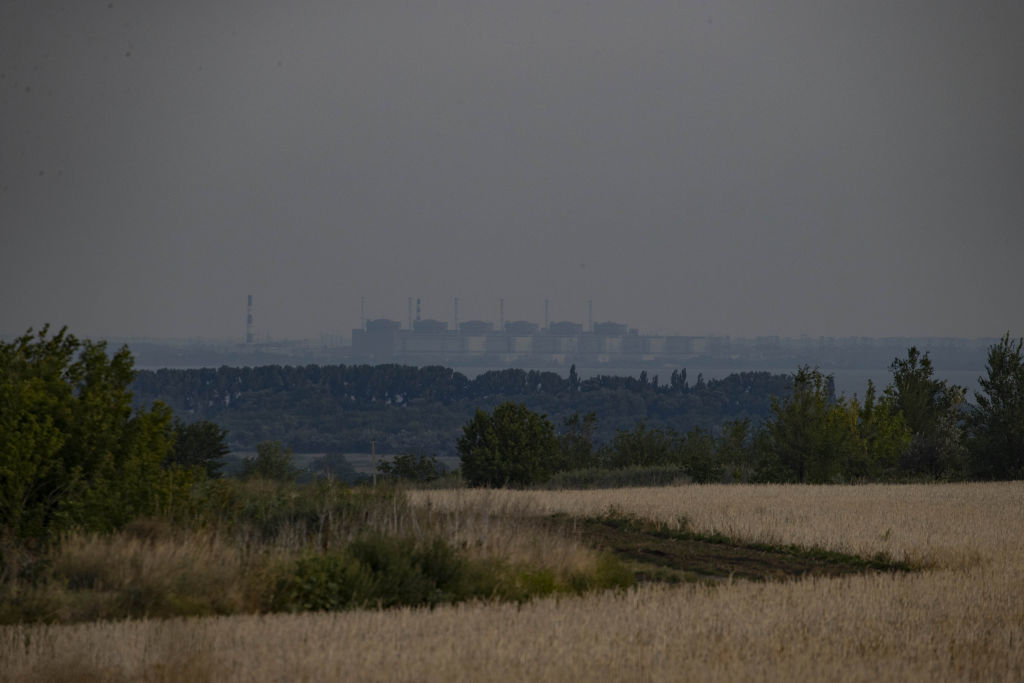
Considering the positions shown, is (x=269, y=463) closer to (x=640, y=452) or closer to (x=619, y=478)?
(x=619, y=478)

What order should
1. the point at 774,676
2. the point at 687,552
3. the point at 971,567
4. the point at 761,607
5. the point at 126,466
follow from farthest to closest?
the point at 687,552
the point at 971,567
the point at 126,466
the point at 761,607
the point at 774,676

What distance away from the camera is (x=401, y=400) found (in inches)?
6983

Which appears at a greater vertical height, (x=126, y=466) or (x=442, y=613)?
(x=126, y=466)

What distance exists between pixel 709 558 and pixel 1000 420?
125ft

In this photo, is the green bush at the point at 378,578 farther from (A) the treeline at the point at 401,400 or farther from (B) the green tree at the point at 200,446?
(A) the treeline at the point at 401,400

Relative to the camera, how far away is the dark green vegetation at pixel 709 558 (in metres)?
17.2

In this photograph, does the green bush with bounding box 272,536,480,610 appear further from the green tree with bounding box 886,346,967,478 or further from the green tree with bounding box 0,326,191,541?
the green tree with bounding box 886,346,967,478

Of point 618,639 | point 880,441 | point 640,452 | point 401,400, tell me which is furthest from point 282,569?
point 401,400

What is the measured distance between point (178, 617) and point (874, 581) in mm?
9596

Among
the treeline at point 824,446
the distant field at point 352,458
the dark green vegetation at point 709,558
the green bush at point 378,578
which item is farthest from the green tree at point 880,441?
the distant field at point 352,458

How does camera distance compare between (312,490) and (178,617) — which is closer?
(178,617)

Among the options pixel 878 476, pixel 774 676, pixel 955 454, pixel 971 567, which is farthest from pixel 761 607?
pixel 955 454

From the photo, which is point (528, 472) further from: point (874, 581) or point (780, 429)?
point (874, 581)

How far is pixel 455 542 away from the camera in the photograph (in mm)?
15797
